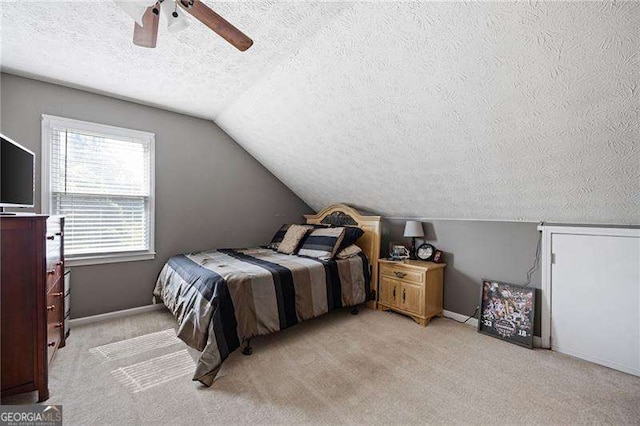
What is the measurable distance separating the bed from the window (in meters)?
0.56

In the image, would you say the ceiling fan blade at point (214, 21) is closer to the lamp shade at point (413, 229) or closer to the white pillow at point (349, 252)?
the white pillow at point (349, 252)

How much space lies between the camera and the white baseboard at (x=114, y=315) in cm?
267

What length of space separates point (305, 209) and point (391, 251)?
1667 mm

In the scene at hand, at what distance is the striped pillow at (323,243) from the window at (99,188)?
5.78ft

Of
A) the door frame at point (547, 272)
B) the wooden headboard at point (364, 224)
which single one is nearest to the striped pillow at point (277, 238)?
the wooden headboard at point (364, 224)

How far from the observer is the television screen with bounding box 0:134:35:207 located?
5.44ft

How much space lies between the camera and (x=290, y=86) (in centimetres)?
241

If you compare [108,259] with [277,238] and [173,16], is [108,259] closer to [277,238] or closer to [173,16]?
[277,238]

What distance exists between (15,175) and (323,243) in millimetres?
2526

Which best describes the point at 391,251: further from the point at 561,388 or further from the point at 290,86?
the point at 290,86

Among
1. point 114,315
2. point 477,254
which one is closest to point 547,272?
point 477,254

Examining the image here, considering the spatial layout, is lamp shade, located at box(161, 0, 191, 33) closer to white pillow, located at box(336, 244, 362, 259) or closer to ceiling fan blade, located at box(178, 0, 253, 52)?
ceiling fan blade, located at box(178, 0, 253, 52)

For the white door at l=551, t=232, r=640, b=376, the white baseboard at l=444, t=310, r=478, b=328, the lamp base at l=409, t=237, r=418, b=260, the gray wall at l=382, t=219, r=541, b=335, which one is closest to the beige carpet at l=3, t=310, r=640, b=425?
the white door at l=551, t=232, r=640, b=376

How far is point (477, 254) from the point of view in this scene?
2.85m
